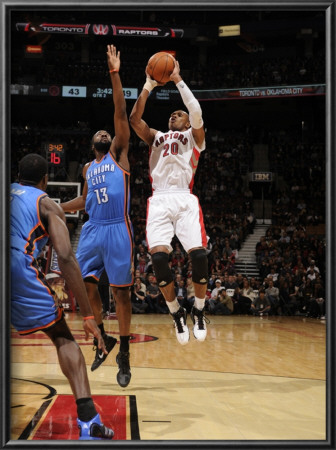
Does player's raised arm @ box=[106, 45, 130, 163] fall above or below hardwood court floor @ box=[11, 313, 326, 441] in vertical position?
above

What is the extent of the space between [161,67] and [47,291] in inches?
86.3

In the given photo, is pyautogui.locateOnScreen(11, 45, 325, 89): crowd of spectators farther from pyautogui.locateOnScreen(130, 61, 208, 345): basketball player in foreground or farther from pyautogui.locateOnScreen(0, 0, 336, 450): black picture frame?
pyautogui.locateOnScreen(0, 0, 336, 450): black picture frame

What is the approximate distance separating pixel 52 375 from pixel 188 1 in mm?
4326

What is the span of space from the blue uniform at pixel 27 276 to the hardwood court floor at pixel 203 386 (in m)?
0.20

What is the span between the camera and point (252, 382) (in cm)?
604

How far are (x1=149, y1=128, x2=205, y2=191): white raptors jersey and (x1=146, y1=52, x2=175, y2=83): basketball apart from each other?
527 millimetres

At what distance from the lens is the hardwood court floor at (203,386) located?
12.8 feet

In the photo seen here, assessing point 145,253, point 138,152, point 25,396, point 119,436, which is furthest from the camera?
point 145,253

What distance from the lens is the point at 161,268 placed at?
4805 millimetres

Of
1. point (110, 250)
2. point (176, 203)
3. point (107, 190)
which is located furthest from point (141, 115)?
point (110, 250)

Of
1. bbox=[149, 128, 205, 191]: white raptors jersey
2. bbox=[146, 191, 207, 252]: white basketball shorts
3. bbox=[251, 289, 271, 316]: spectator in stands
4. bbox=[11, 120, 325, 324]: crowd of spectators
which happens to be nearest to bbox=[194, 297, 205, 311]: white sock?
bbox=[146, 191, 207, 252]: white basketball shorts

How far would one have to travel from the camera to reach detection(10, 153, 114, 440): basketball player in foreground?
343cm

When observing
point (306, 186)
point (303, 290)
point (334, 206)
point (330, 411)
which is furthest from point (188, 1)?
point (306, 186)

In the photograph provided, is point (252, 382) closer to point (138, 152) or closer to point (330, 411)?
point (330, 411)
